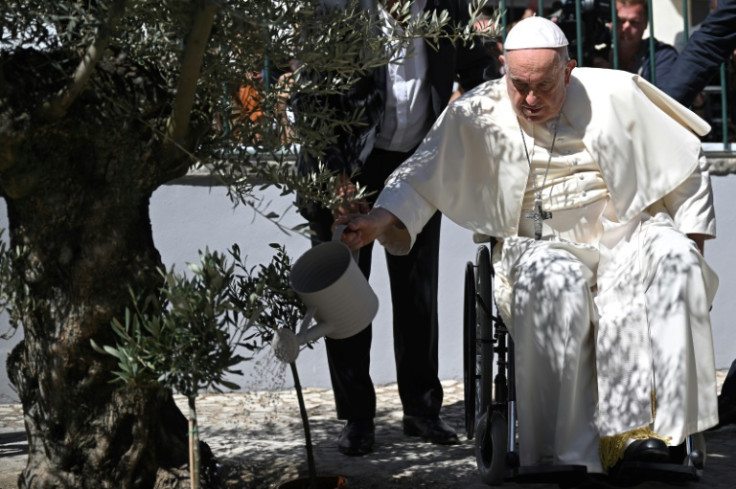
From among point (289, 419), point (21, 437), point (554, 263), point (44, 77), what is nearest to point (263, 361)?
point (289, 419)

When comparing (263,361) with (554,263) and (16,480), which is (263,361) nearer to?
(16,480)

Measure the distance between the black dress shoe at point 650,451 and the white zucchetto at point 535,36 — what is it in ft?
→ 4.78

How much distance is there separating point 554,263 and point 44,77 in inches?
72.0

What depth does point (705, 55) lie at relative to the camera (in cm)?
591

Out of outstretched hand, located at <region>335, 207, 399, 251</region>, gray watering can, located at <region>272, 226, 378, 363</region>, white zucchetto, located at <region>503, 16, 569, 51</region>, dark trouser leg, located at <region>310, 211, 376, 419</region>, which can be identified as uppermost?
white zucchetto, located at <region>503, 16, 569, 51</region>

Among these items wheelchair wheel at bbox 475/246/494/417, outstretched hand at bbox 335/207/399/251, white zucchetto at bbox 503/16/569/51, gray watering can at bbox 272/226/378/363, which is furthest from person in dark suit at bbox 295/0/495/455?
gray watering can at bbox 272/226/378/363

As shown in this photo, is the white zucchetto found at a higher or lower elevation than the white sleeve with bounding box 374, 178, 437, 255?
higher

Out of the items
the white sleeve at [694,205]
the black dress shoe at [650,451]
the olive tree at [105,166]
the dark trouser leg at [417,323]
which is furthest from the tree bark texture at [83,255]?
the white sleeve at [694,205]

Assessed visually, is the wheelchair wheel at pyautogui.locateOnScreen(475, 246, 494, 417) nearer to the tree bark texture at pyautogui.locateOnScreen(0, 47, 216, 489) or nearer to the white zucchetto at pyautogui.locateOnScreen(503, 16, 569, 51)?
the white zucchetto at pyautogui.locateOnScreen(503, 16, 569, 51)

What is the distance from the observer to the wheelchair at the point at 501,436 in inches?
157

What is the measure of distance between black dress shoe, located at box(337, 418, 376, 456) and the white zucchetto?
1769 millimetres

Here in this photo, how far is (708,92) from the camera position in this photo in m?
7.41

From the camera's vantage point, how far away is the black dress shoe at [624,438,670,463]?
13.2 ft

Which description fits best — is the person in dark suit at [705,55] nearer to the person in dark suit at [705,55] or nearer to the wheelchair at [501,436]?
the person in dark suit at [705,55]
